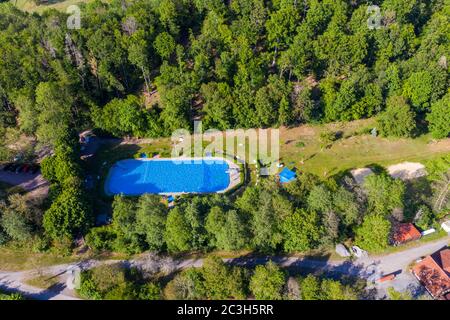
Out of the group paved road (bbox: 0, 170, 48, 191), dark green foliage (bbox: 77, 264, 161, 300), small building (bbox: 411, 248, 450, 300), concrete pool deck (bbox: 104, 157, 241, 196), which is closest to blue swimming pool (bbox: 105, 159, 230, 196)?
concrete pool deck (bbox: 104, 157, 241, 196)

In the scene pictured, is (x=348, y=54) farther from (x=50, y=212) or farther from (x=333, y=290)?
(x=50, y=212)

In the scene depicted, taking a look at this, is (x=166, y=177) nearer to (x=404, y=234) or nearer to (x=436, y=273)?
(x=404, y=234)

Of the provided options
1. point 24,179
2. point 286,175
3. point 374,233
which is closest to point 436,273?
point 374,233

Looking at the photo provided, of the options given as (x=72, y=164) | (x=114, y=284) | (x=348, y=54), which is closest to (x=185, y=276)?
(x=114, y=284)

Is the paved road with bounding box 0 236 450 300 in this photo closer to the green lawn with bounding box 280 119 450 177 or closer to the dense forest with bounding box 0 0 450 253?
the dense forest with bounding box 0 0 450 253

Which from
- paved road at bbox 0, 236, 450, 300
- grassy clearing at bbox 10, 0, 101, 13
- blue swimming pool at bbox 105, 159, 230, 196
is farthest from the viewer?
grassy clearing at bbox 10, 0, 101, 13
